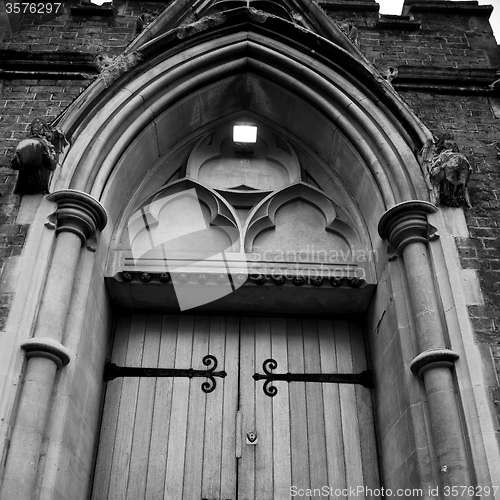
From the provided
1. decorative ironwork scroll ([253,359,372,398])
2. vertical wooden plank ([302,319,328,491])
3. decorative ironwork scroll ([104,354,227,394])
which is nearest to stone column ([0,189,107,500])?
decorative ironwork scroll ([104,354,227,394])

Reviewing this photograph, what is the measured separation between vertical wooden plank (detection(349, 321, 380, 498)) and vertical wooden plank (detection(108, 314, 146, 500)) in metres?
1.76

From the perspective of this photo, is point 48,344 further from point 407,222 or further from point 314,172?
point 314,172

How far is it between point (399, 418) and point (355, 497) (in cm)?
72

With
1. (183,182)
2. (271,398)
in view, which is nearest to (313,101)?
(183,182)

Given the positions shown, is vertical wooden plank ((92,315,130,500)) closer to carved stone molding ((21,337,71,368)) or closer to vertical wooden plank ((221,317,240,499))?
vertical wooden plank ((221,317,240,499))

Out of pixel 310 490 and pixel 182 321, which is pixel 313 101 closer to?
pixel 182 321

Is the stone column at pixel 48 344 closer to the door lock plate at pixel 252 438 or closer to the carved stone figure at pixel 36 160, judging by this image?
the carved stone figure at pixel 36 160

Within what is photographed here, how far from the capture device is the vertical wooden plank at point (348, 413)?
4.73 metres

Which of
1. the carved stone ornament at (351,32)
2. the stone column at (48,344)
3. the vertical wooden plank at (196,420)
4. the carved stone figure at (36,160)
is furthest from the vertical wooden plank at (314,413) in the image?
the carved stone ornament at (351,32)

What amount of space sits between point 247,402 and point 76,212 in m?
1.96

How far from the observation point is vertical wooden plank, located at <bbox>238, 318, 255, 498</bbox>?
15.2ft

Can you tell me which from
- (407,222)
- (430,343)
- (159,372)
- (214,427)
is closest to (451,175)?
(407,222)

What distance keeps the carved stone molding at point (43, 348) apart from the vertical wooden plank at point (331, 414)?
2.11 m

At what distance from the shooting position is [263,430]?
4867mm
